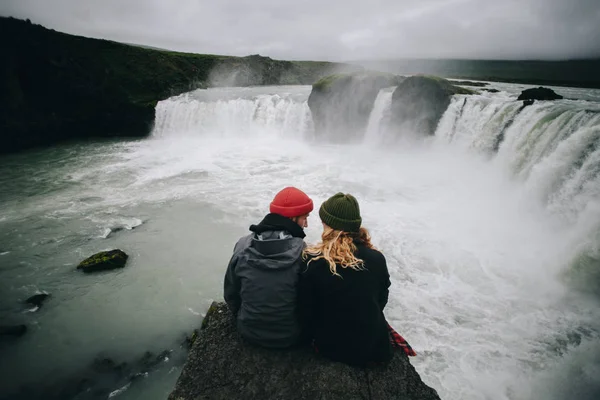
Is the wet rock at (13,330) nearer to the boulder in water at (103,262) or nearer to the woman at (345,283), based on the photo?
the boulder in water at (103,262)

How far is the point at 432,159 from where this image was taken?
1841 centimetres

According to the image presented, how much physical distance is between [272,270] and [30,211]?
563 inches

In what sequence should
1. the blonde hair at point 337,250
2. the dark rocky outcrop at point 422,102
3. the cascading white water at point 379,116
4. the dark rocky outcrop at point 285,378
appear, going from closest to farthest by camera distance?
the blonde hair at point 337,250 → the dark rocky outcrop at point 285,378 → the dark rocky outcrop at point 422,102 → the cascading white water at point 379,116

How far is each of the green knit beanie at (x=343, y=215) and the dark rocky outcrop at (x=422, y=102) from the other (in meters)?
18.6

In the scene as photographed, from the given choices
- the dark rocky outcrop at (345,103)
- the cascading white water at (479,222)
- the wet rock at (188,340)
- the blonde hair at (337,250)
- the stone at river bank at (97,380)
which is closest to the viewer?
the blonde hair at (337,250)

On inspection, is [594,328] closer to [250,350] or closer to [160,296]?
[250,350]

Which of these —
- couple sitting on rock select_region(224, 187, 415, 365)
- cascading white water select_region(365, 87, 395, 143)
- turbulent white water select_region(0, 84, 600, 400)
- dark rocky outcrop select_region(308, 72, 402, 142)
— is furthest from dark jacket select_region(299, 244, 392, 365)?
dark rocky outcrop select_region(308, 72, 402, 142)

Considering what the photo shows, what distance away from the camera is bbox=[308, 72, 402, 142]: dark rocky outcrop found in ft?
77.7

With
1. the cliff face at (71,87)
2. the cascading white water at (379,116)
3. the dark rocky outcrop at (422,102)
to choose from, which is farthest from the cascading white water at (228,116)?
the dark rocky outcrop at (422,102)

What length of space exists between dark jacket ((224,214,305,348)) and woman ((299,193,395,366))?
0.14 meters

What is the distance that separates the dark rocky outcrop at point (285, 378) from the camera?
3117 millimetres

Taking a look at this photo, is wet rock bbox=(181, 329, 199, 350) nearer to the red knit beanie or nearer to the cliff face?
the red knit beanie

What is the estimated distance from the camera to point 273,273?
9.77 ft

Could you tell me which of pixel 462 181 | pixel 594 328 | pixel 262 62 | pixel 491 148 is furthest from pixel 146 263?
pixel 262 62
